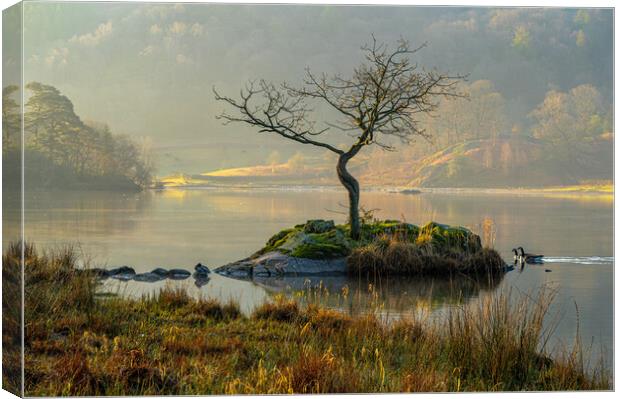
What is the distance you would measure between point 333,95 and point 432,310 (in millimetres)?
4385

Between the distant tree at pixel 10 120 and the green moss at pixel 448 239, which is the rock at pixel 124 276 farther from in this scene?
the distant tree at pixel 10 120

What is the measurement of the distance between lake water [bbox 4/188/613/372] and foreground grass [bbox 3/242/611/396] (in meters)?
0.72

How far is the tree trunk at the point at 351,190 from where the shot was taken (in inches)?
496

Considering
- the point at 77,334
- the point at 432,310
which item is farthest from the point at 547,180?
the point at 77,334

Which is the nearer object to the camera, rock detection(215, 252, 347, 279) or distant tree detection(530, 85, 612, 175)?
rock detection(215, 252, 347, 279)

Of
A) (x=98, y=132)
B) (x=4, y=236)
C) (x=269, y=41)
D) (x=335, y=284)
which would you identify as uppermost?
(x=269, y=41)

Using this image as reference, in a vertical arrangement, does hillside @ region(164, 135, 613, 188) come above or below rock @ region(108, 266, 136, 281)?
above

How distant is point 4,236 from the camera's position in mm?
6012

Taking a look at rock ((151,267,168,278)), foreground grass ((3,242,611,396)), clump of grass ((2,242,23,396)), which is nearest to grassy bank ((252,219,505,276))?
rock ((151,267,168,278))

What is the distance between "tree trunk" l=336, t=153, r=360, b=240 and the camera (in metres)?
12.6

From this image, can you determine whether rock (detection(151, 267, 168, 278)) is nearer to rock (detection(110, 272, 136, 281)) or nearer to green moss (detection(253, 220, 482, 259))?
rock (detection(110, 272, 136, 281))

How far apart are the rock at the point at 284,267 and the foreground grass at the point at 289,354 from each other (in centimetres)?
398

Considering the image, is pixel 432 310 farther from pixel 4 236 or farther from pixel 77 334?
pixel 4 236

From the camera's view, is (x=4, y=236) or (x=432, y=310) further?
(x=432, y=310)
